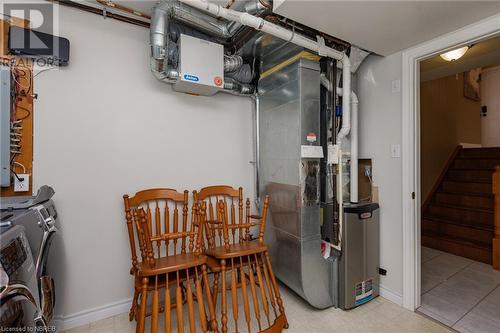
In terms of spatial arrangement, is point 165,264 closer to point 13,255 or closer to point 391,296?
point 13,255

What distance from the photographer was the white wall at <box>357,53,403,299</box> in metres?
2.08

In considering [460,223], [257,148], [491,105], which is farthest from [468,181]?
[257,148]

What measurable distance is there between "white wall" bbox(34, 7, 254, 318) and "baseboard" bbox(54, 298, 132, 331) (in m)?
0.03

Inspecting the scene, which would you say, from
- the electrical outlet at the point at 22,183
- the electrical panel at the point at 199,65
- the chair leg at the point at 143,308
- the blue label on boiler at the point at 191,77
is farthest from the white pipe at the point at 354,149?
the electrical outlet at the point at 22,183

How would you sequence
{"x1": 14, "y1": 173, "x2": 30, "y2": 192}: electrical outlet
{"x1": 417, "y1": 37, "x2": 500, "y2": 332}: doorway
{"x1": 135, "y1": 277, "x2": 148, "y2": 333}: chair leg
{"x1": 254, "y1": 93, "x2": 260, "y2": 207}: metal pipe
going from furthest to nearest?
{"x1": 254, "y1": 93, "x2": 260, "y2": 207}: metal pipe, {"x1": 417, "y1": 37, "x2": 500, "y2": 332}: doorway, {"x1": 14, "y1": 173, "x2": 30, "y2": 192}: electrical outlet, {"x1": 135, "y1": 277, "x2": 148, "y2": 333}: chair leg

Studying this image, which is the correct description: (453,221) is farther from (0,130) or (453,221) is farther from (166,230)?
(0,130)

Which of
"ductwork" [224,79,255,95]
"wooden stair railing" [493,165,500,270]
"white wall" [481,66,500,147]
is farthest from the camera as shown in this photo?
"white wall" [481,66,500,147]

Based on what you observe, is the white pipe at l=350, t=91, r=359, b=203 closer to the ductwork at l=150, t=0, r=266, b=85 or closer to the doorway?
the doorway

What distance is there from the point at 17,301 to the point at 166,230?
1.07m

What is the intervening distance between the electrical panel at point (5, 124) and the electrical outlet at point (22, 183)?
0.24 feet

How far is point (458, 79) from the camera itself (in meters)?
4.34

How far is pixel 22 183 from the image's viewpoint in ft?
5.30

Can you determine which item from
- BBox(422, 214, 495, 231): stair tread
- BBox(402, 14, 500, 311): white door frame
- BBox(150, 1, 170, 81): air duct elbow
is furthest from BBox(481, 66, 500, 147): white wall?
BBox(150, 1, 170, 81): air duct elbow

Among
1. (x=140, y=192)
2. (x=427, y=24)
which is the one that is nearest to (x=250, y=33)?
(x=427, y=24)
